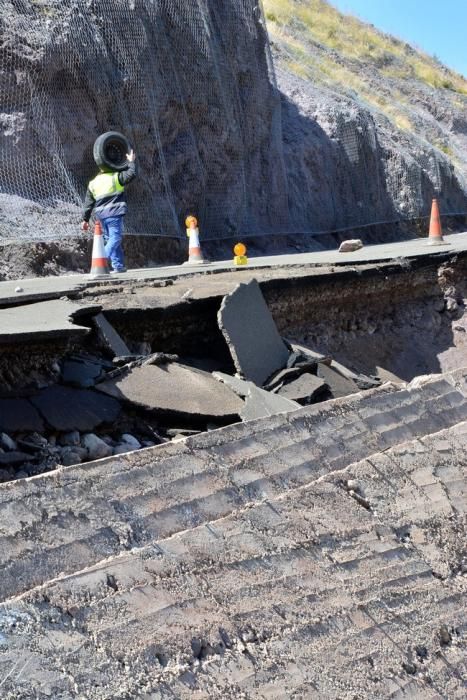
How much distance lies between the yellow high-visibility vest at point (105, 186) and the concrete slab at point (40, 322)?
17.9ft

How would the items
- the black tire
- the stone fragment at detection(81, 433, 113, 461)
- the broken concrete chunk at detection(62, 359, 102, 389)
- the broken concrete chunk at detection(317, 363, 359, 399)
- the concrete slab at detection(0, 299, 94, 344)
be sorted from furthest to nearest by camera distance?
the black tire
the broken concrete chunk at detection(317, 363, 359, 399)
the broken concrete chunk at detection(62, 359, 102, 389)
the concrete slab at detection(0, 299, 94, 344)
the stone fragment at detection(81, 433, 113, 461)

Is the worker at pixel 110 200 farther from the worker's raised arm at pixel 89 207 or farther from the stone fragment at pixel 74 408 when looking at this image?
the stone fragment at pixel 74 408

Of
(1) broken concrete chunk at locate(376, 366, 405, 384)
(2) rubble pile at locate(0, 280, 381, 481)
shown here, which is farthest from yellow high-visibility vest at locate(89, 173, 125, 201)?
(2) rubble pile at locate(0, 280, 381, 481)

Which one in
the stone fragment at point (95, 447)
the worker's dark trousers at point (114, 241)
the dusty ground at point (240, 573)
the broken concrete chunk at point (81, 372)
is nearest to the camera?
the dusty ground at point (240, 573)

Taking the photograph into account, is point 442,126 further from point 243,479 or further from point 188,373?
point 243,479

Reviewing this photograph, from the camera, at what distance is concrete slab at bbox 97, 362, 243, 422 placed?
5.31 m

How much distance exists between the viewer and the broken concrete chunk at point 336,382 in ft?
22.0

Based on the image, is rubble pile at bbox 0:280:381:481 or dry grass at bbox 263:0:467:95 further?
dry grass at bbox 263:0:467:95

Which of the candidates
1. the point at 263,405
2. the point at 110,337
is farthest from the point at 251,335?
the point at 263,405

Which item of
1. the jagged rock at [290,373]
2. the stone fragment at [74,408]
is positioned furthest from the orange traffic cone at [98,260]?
the stone fragment at [74,408]

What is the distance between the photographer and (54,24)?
1401 centimetres

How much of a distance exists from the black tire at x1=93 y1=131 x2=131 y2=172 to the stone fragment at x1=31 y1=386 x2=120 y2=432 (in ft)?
24.1

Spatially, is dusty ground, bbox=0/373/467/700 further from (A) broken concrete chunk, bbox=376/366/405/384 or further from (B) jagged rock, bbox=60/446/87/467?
(A) broken concrete chunk, bbox=376/366/405/384

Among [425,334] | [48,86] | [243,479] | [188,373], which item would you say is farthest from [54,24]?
[243,479]
